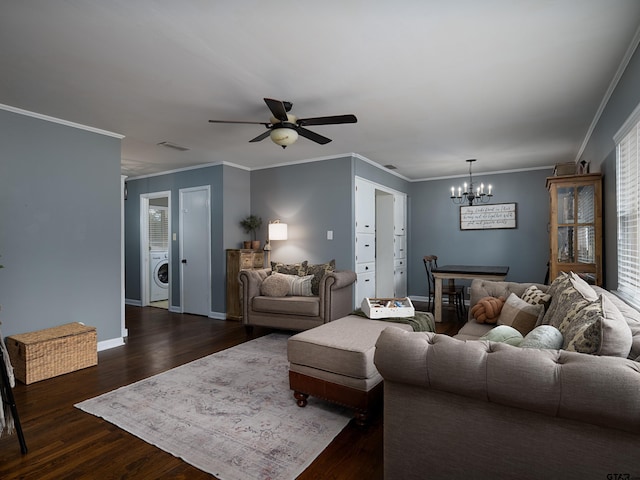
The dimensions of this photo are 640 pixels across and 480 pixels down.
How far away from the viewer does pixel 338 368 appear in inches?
87.3

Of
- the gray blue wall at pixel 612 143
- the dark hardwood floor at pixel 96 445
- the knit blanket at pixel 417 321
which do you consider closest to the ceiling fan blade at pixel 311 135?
the knit blanket at pixel 417 321

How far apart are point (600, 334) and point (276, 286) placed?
3490 millimetres

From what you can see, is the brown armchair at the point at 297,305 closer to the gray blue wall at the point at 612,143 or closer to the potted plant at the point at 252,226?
the potted plant at the point at 252,226

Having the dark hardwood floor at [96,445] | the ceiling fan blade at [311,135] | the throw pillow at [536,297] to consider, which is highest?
the ceiling fan blade at [311,135]

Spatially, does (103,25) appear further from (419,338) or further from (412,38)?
(419,338)

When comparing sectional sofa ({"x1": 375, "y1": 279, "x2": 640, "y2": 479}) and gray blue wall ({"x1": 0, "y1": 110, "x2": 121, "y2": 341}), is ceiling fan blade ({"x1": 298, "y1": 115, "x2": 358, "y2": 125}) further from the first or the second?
gray blue wall ({"x1": 0, "y1": 110, "x2": 121, "y2": 341})

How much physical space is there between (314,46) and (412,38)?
60 cm

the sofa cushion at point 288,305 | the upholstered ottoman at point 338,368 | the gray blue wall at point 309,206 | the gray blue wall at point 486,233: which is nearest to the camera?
the upholstered ottoman at point 338,368

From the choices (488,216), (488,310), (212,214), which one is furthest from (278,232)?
(488,216)

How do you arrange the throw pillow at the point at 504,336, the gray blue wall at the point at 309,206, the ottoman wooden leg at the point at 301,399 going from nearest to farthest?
1. the throw pillow at the point at 504,336
2. the ottoman wooden leg at the point at 301,399
3. the gray blue wall at the point at 309,206

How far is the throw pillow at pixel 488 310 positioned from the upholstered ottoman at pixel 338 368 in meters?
0.87

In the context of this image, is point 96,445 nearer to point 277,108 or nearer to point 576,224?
point 277,108

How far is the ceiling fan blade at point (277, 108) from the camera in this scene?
2.50m

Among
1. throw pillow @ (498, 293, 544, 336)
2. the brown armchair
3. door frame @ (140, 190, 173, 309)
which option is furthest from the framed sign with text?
door frame @ (140, 190, 173, 309)
